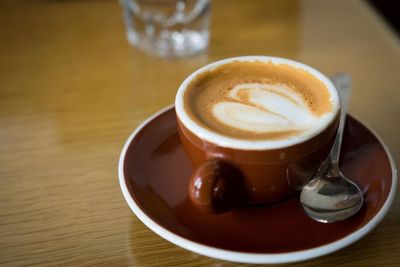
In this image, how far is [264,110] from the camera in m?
0.60

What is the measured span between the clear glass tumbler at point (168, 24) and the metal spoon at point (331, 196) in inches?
16.7

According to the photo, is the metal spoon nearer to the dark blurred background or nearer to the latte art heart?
the latte art heart

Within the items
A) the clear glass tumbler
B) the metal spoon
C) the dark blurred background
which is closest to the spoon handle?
the metal spoon

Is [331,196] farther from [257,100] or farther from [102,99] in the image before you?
[102,99]

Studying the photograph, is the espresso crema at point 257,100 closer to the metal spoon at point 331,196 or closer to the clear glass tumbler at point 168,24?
the metal spoon at point 331,196

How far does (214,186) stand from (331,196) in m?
0.14

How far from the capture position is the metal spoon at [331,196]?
1.80 feet

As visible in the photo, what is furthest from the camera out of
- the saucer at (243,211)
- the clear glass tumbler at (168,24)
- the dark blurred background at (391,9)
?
the dark blurred background at (391,9)

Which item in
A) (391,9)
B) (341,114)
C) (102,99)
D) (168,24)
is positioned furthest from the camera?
(391,9)

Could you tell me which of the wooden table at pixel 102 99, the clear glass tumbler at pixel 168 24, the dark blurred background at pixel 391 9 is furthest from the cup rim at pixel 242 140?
the dark blurred background at pixel 391 9

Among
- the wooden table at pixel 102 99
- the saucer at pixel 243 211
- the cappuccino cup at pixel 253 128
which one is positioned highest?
the cappuccino cup at pixel 253 128

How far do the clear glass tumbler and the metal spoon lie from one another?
1.39ft

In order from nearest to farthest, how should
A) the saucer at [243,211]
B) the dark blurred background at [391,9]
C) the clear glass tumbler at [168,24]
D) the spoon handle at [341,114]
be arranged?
1. the saucer at [243,211]
2. the spoon handle at [341,114]
3. the clear glass tumbler at [168,24]
4. the dark blurred background at [391,9]

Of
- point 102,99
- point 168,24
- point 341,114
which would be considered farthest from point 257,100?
point 168,24
